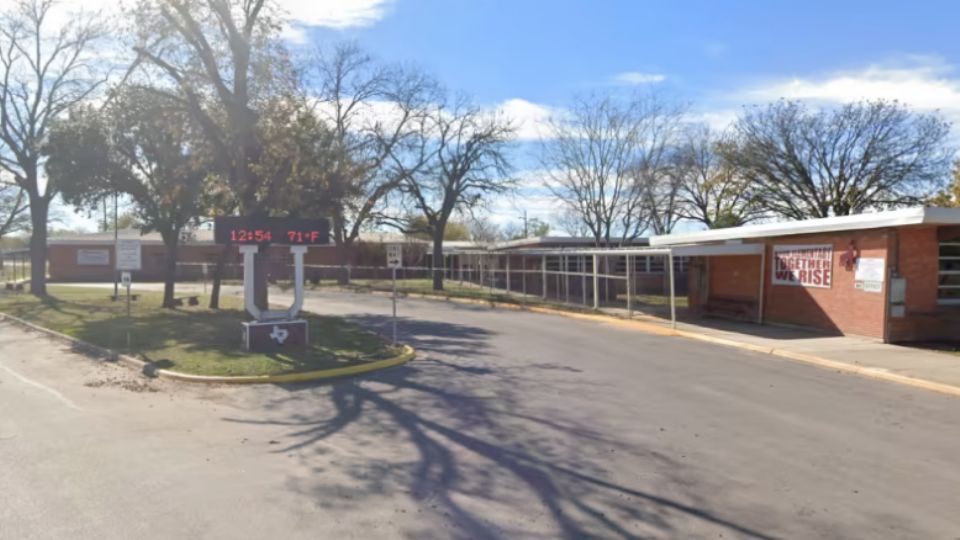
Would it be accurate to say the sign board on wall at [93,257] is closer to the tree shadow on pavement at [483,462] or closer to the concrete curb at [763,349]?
the concrete curb at [763,349]

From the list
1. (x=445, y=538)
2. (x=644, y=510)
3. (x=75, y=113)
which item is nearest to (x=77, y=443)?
(x=445, y=538)

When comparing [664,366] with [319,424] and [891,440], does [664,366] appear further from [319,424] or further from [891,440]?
[319,424]

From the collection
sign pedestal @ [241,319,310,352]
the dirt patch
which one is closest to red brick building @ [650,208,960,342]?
sign pedestal @ [241,319,310,352]

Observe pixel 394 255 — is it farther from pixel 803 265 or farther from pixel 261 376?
pixel 803 265

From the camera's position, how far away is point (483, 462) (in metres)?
6.86

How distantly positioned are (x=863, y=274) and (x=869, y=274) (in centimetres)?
21

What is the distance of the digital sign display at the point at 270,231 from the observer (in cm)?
1460

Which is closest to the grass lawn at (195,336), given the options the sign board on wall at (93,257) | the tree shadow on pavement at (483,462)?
the tree shadow on pavement at (483,462)

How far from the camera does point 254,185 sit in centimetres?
2170

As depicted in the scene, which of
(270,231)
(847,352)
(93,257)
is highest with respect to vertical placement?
(270,231)

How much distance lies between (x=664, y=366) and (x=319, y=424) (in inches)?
276

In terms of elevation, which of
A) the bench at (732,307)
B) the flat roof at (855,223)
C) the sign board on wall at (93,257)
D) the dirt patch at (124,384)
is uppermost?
the flat roof at (855,223)

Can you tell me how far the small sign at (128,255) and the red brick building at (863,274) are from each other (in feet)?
50.7

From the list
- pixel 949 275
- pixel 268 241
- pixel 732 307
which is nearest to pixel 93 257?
pixel 268 241
